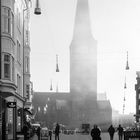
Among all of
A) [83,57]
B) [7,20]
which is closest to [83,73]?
[83,57]

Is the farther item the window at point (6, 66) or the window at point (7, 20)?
the window at point (6, 66)

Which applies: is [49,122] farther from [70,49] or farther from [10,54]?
[10,54]

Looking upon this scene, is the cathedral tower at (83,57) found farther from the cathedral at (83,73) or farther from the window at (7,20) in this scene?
the window at (7,20)

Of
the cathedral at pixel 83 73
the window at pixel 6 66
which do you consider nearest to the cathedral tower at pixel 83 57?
the cathedral at pixel 83 73

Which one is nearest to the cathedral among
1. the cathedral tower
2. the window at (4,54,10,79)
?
the cathedral tower

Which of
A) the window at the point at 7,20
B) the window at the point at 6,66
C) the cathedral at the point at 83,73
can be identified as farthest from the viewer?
the cathedral at the point at 83,73

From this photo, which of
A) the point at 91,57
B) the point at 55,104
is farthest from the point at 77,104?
the point at 55,104

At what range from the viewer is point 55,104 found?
189375 millimetres

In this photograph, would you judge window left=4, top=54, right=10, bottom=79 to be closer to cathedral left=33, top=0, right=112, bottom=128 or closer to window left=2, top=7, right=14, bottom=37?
window left=2, top=7, right=14, bottom=37

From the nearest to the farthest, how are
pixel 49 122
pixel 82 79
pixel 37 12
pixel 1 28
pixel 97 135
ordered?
1. pixel 37 12
2. pixel 97 135
3. pixel 1 28
4. pixel 82 79
5. pixel 49 122

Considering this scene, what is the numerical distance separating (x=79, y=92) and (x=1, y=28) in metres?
121

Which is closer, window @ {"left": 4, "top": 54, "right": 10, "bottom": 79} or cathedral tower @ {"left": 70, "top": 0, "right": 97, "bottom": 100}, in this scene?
window @ {"left": 4, "top": 54, "right": 10, "bottom": 79}

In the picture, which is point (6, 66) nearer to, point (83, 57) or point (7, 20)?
point (7, 20)

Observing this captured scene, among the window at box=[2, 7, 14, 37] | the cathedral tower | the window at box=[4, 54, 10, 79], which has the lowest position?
the window at box=[4, 54, 10, 79]
